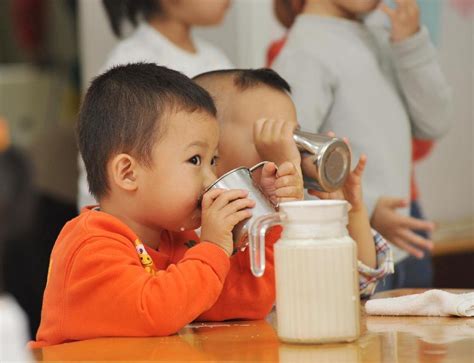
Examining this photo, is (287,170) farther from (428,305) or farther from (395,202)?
(395,202)

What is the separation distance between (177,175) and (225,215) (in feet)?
0.28

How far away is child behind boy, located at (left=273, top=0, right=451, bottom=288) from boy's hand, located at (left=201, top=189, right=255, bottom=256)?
0.60 meters

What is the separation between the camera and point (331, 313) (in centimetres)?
92

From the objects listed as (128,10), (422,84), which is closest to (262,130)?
(422,84)

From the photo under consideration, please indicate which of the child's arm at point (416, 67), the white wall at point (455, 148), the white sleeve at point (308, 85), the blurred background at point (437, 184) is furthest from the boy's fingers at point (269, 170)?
the white wall at point (455, 148)

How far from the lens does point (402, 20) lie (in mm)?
1803

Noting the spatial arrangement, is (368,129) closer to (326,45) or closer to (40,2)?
(326,45)

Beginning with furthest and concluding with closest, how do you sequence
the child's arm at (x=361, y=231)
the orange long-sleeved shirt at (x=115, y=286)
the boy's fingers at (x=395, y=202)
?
the boy's fingers at (x=395, y=202), the child's arm at (x=361, y=231), the orange long-sleeved shirt at (x=115, y=286)

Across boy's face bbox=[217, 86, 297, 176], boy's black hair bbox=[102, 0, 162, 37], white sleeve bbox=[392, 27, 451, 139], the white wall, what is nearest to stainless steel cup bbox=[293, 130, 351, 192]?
boy's face bbox=[217, 86, 297, 176]

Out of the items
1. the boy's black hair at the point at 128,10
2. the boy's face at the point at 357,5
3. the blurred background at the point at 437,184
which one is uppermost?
the boy's black hair at the point at 128,10

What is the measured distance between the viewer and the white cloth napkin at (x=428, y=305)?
42.4 inches

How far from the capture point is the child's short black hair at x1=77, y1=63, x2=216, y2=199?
1.15 m

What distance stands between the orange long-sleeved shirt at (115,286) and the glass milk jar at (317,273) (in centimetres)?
14

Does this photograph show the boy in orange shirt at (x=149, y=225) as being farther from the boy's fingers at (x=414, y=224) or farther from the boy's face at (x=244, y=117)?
the boy's fingers at (x=414, y=224)
